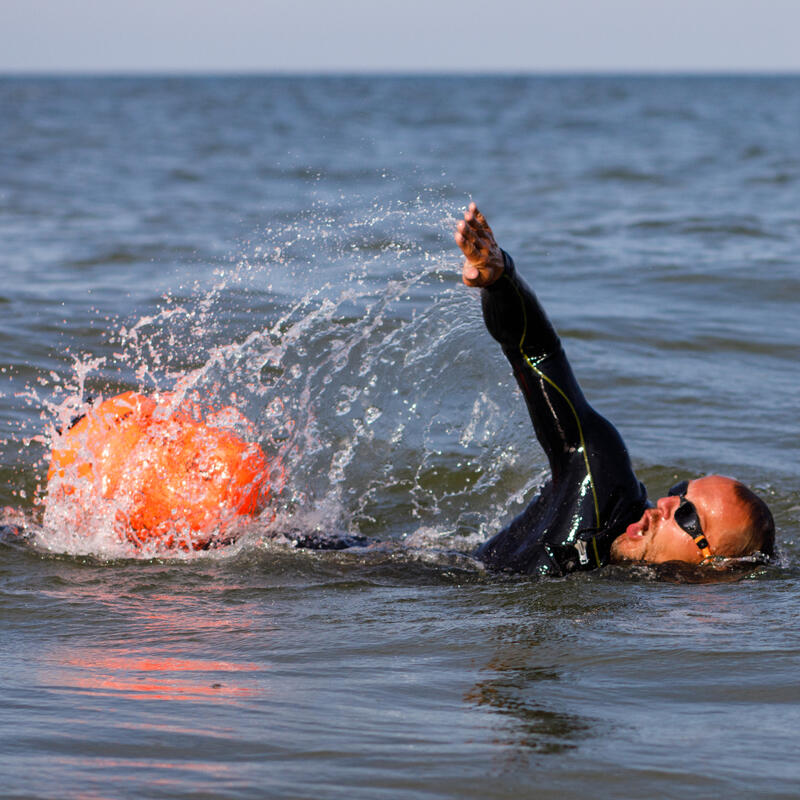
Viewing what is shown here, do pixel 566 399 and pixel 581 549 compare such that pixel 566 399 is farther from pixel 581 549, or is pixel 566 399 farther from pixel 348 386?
pixel 348 386

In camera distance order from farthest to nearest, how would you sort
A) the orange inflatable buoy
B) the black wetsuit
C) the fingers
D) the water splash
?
1. the water splash
2. the orange inflatable buoy
3. the black wetsuit
4. the fingers

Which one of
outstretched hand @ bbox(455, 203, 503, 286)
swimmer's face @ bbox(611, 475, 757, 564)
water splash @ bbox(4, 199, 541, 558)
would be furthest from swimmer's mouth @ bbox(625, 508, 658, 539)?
outstretched hand @ bbox(455, 203, 503, 286)

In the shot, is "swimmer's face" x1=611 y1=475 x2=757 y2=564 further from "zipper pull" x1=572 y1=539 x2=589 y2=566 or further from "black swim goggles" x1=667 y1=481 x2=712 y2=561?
"zipper pull" x1=572 y1=539 x2=589 y2=566

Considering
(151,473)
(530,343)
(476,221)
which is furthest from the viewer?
(151,473)

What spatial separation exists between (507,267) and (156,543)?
7.22 ft

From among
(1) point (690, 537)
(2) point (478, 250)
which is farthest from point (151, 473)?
(1) point (690, 537)

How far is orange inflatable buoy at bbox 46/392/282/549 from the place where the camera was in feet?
17.7

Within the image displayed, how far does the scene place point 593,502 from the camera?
4879 mm

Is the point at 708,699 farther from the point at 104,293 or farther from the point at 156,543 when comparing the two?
Result: the point at 104,293

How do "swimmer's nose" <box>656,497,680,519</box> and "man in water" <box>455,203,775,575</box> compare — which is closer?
"man in water" <box>455,203,775,575</box>

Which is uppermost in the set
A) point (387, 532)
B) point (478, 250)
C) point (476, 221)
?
point (476, 221)

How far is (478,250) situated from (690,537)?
1.61m

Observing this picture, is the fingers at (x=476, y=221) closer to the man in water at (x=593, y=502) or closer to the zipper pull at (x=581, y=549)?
the man in water at (x=593, y=502)

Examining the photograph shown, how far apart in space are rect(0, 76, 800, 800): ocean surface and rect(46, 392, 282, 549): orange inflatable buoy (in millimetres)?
145
